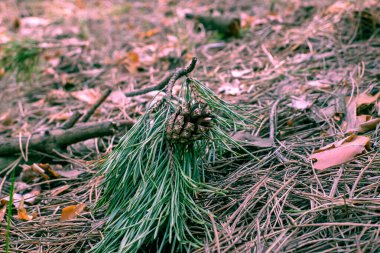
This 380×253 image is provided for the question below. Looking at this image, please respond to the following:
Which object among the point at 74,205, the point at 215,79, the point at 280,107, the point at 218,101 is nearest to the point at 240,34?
the point at 215,79

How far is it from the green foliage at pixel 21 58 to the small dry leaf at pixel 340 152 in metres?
2.08

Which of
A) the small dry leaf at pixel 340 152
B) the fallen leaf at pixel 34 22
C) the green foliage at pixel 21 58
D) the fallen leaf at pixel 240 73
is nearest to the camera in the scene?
the small dry leaf at pixel 340 152

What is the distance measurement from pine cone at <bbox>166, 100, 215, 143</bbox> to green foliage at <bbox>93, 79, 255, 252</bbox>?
0.04 metres

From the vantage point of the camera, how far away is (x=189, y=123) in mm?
1250

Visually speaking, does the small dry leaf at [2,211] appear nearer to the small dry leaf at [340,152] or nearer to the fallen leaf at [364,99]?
the small dry leaf at [340,152]

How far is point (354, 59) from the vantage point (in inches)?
89.8

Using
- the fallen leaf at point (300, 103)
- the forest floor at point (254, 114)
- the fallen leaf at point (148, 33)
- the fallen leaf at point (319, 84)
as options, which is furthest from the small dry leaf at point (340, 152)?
the fallen leaf at point (148, 33)

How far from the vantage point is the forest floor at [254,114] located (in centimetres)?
123

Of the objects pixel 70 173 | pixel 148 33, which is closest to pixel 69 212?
pixel 70 173

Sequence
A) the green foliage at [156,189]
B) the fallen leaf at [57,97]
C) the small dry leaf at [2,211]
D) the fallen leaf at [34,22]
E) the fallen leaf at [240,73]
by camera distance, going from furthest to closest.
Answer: the fallen leaf at [34,22] → the fallen leaf at [57,97] → the fallen leaf at [240,73] → the small dry leaf at [2,211] → the green foliage at [156,189]

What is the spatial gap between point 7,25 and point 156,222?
367 cm

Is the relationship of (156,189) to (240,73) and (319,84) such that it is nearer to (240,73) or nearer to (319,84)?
(319,84)

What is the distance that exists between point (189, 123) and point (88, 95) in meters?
1.43

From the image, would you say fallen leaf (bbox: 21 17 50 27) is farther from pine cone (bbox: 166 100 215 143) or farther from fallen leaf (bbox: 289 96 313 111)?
pine cone (bbox: 166 100 215 143)
